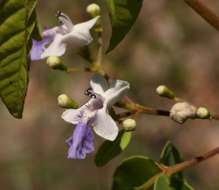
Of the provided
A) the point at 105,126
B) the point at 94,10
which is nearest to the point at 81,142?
the point at 105,126

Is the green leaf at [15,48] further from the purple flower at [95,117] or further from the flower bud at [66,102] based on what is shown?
the flower bud at [66,102]

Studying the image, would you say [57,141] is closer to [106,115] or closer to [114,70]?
[114,70]

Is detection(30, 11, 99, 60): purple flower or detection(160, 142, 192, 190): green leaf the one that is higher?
detection(30, 11, 99, 60): purple flower

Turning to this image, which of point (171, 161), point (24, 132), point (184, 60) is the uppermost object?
point (171, 161)

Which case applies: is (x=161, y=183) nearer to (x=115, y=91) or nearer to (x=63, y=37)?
(x=115, y=91)

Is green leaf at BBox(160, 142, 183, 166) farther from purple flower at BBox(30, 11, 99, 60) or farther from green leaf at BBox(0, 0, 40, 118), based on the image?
green leaf at BBox(0, 0, 40, 118)

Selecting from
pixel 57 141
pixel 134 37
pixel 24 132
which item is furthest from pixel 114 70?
pixel 24 132

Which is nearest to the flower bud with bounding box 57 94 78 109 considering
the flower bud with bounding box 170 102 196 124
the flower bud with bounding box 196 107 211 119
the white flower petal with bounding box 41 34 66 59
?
the white flower petal with bounding box 41 34 66 59
